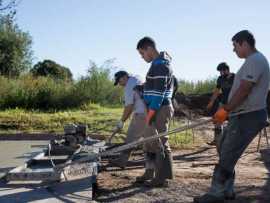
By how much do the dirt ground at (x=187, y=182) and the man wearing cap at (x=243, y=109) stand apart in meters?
0.41

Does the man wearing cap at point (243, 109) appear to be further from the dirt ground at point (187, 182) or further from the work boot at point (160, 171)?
the work boot at point (160, 171)

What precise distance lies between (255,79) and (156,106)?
4.36 feet

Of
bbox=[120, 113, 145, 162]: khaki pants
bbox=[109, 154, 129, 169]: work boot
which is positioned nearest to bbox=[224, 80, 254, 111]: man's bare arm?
bbox=[120, 113, 145, 162]: khaki pants

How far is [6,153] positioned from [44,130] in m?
4.50

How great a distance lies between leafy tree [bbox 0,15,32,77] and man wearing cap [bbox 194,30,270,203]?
123ft

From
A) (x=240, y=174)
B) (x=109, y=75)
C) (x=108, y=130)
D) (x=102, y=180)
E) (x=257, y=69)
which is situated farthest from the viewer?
(x=109, y=75)

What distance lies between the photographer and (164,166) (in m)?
6.90

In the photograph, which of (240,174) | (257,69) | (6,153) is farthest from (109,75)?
(257,69)

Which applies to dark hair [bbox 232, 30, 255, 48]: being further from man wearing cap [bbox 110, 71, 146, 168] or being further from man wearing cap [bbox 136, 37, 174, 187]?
man wearing cap [bbox 110, 71, 146, 168]

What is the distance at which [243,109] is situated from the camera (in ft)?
18.9

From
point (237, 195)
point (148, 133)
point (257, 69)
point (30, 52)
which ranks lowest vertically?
point (237, 195)

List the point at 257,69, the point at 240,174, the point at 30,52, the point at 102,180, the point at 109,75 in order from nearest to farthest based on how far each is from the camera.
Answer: the point at 257,69, the point at 102,180, the point at 240,174, the point at 109,75, the point at 30,52

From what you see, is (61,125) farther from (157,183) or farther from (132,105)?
(157,183)

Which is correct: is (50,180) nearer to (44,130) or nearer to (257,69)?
(257,69)
